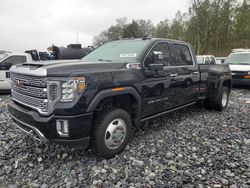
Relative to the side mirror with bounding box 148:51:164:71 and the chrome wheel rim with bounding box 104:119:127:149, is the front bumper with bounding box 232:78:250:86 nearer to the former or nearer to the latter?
the side mirror with bounding box 148:51:164:71

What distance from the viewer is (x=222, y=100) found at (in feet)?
19.8

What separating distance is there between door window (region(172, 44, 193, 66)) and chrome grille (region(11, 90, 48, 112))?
8.94 feet

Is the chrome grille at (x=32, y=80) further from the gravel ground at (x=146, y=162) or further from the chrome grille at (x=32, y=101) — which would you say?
the gravel ground at (x=146, y=162)

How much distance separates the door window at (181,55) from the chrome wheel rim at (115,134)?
186cm

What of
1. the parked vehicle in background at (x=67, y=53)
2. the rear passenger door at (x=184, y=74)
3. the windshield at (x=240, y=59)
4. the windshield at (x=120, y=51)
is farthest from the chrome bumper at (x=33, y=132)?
the parked vehicle in background at (x=67, y=53)

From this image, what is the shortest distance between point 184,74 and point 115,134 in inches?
85.7

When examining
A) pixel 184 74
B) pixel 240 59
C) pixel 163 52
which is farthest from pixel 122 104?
Result: pixel 240 59

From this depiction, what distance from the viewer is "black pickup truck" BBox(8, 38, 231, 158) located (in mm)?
2701

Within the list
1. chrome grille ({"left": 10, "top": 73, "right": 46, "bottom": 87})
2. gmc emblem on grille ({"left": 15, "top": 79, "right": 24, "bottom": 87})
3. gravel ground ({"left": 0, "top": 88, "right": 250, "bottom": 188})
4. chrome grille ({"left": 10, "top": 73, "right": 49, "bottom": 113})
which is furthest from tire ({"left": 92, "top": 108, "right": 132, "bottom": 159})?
gmc emblem on grille ({"left": 15, "top": 79, "right": 24, "bottom": 87})

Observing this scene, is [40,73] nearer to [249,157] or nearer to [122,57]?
[122,57]

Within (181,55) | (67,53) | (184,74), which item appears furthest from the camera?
(67,53)

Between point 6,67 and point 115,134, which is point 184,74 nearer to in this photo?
point 115,134

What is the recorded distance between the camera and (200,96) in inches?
208

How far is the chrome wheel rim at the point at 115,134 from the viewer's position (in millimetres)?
3189
